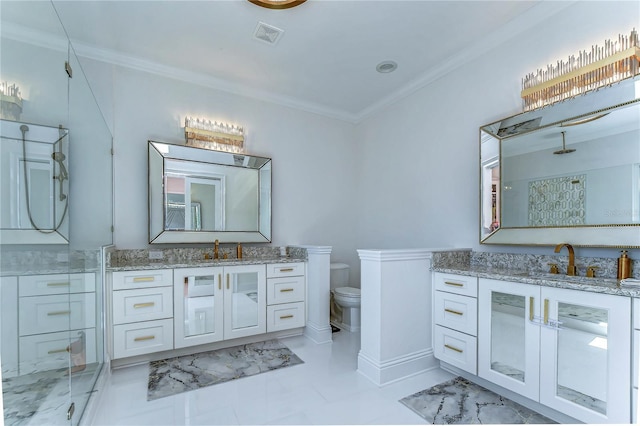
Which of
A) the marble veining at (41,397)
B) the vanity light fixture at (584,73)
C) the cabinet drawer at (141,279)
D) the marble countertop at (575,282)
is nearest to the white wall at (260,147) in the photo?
the cabinet drawer at (141,279)

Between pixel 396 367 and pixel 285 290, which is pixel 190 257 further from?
pixel 396 367

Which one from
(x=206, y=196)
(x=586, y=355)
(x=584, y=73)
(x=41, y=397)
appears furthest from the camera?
(x=206, y=196)

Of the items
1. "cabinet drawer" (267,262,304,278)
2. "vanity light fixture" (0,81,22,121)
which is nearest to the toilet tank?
"cabinet drawer" (267,262,304,278)

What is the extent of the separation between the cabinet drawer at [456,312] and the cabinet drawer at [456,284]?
36 mm

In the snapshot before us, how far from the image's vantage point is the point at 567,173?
6.76ft

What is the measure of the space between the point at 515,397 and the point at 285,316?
2032mm

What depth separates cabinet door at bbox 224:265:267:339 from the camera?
2.82 meters

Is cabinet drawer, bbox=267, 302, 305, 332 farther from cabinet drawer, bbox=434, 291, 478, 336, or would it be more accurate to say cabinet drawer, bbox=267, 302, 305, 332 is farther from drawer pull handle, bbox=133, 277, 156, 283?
cabinet drawer, bbox=434, 291, 478, 336

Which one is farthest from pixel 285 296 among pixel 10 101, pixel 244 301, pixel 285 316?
pixel 10 101

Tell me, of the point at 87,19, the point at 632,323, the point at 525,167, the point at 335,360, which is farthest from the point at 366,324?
the point at 87,19

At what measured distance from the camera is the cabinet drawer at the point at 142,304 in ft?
7.84

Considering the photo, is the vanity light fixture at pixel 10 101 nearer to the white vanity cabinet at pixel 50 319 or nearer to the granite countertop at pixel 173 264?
the white vanity cabinet at pixel 50 319

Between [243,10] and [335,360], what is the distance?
2.99 metres

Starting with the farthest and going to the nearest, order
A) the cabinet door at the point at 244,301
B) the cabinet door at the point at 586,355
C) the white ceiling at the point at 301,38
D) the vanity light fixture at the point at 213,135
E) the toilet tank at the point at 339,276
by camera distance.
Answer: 1. the toilet tank at the point at 339,276
2. the vanity light fixture at the point at 213,135
3. the cabinet door at the point at 244,301
4. the white ceiling at the point at 301,38
5. the cabinet door at the point at 586,355
